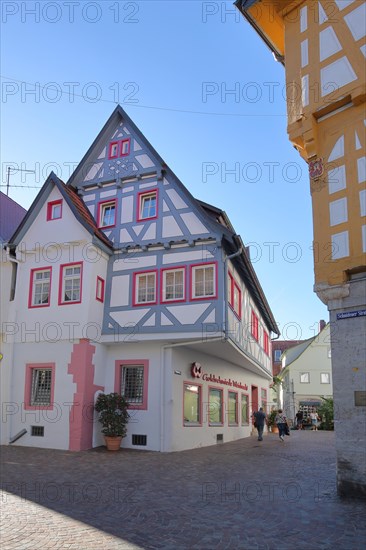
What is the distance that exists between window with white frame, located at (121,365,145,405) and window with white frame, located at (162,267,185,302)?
259 centimetres

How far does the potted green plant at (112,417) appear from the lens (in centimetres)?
1526

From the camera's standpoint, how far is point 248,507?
736cm

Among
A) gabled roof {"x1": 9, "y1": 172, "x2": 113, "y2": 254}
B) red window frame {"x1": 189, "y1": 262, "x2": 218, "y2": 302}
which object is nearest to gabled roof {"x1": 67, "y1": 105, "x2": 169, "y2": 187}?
gabled roof {"x1": 9, "y1": 172, "x2": 113, "y2": 254}

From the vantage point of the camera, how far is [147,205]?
57.3 ft

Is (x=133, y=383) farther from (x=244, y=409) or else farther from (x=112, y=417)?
(x=244, y=409)

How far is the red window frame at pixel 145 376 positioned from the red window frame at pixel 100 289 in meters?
2.24

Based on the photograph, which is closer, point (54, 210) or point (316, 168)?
point (316, 168)

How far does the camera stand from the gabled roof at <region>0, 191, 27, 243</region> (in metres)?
20.5

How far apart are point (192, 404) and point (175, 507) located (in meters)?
10.3

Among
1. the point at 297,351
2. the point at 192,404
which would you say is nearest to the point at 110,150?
the point at 192,404

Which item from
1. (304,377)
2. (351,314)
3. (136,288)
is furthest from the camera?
(304,377)

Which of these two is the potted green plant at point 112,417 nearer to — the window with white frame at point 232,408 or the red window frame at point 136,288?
the red window frame at point 136,288

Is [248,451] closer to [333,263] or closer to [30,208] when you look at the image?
[333,263]

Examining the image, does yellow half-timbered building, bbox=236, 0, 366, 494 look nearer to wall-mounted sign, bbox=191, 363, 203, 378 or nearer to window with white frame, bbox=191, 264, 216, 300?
window with white frame, bbox=191, 264, 216, 300
